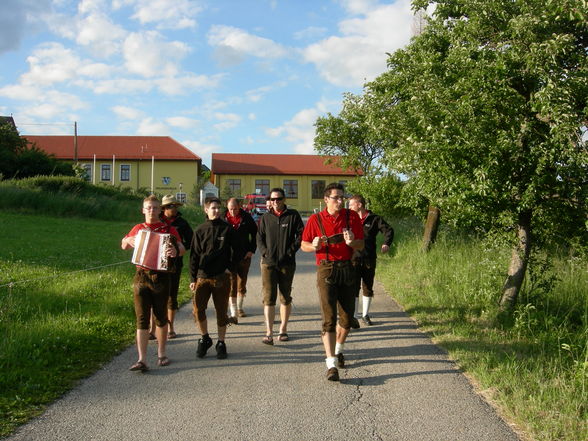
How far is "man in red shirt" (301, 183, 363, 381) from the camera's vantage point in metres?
5.87

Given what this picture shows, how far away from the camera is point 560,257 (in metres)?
11.6

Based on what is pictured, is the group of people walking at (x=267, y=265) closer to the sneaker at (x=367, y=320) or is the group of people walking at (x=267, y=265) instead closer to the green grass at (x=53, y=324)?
the sneaker at (x=367, y=320)

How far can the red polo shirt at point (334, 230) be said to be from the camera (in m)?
5.96

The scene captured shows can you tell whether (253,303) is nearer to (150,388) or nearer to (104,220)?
(150,388)

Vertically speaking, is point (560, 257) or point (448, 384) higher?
point (560, 257)

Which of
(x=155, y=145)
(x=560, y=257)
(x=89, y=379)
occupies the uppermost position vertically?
(x=155, y=145)

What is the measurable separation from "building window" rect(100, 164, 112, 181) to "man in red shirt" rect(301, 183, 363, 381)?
65.5 metres

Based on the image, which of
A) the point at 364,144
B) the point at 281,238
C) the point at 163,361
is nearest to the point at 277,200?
the point at 281,238

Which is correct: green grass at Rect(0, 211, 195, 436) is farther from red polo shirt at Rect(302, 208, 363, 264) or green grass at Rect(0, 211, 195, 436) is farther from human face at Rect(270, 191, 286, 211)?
red polo shirt at Rect(302, 208, 363, 264)

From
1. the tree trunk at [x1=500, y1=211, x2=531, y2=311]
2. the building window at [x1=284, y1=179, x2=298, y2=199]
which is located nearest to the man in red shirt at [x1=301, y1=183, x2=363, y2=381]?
the tree trunk at [x1=500, y1=211, x2=531, y2=311]

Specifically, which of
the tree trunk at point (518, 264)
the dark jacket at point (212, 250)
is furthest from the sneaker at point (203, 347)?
the tree trunk at point (518, 264)

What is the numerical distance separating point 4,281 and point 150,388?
6864 millimetres

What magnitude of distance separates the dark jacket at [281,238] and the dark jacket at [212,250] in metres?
0.83

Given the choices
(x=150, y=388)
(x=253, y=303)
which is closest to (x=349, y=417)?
(x=150, y=388)
